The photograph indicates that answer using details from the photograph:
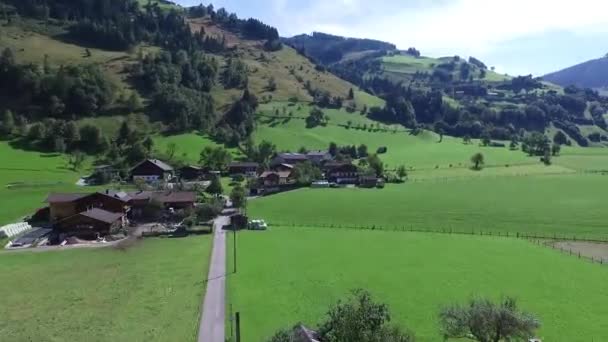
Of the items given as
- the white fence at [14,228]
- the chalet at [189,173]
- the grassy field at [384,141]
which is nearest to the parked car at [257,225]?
the white fence at [14,228]

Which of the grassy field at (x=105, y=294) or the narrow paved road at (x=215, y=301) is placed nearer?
the narrow paved road at (x=215, y=301)

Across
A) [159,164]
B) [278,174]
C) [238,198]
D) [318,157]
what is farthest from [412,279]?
[318,157]

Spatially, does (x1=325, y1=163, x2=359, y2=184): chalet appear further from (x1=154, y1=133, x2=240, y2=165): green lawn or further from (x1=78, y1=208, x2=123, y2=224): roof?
(x1=78, y1=208, x2=123, y2=224): roof

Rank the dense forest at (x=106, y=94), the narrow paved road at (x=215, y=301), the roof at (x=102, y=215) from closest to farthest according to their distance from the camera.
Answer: the narrow paved road at (x=215, y=301) < the roof at (x=102, y=215) < the dense forest at (x=106, y=94)

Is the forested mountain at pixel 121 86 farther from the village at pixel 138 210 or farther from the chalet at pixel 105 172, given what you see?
the village at pixel 138 210

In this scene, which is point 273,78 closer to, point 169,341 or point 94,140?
point 94,140

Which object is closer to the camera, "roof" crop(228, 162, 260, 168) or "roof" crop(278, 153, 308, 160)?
"roof" crop(228, 162, 260, 168)

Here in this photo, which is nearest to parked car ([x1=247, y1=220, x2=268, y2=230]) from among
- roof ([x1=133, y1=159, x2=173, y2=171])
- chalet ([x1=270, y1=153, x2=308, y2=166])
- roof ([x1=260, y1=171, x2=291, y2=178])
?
roof ([x1=260, y1=171, x2=291, y2=178])
